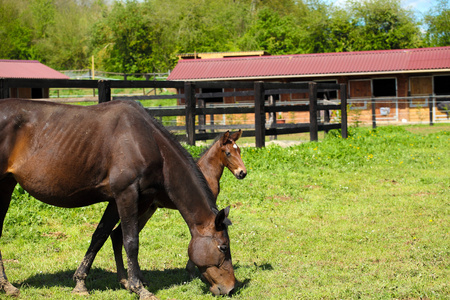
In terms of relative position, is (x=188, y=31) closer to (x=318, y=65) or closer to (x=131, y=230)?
(x=318, y=65)

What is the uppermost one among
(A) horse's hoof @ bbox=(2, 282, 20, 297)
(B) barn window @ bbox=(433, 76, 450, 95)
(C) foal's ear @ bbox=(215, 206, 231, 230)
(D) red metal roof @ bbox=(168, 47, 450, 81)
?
(D) red metal roof @ bbox=(168, 47, 450, 81)

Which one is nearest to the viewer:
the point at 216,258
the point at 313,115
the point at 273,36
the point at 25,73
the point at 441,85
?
the point at 216,258

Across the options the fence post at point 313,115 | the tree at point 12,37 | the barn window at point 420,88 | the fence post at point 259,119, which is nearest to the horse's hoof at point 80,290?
the fence post at point 259,119

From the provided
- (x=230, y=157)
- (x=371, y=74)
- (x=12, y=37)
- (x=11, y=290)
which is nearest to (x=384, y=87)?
(x=371, y=74)

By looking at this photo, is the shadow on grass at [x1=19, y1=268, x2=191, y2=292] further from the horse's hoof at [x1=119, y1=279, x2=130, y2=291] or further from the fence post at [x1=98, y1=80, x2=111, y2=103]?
the fence post at [x1=98, y1=80, x2=111, y2=103]

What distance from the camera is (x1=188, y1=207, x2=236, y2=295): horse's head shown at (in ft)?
14.1

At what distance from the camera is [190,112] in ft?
37.8

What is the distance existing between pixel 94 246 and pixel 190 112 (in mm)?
7070

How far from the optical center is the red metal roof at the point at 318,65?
90.3 ft

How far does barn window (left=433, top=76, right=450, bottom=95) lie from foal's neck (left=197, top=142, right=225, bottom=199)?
24.9 metres

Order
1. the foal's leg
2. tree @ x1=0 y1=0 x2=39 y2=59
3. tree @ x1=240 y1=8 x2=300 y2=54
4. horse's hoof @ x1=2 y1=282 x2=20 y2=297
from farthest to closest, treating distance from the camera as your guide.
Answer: tree @ x1=0 y1=0 x2=39 y2=59, tree @ x1=240 y1=8 x2=300 y2=54, the foal's leg, horse's hoof @ x1=2 y1=282 x2=20 y2=297

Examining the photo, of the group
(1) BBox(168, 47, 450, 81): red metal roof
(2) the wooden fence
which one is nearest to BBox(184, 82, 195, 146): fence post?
(2) the wooden fence

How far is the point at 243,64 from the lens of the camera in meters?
30.4

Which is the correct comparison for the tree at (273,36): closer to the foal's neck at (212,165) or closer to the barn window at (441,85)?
the barn window at (441,85)
